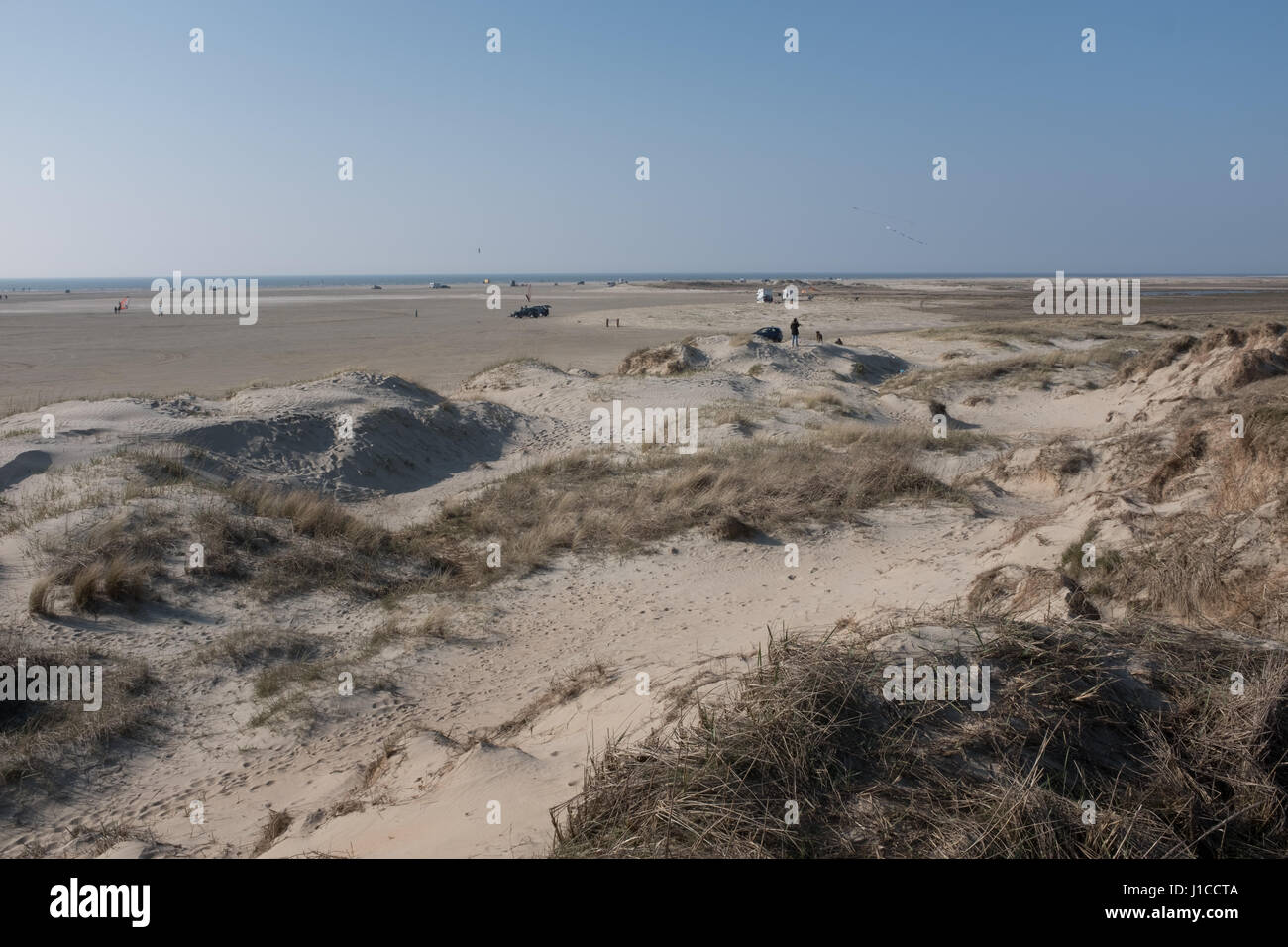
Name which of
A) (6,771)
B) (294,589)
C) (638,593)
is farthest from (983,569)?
(6,771)

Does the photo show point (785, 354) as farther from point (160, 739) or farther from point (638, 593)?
point (160, 739)

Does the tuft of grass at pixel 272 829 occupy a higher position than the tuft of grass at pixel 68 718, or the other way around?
the tuft of grass at pixel 68 718

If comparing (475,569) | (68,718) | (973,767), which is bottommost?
(68,718)

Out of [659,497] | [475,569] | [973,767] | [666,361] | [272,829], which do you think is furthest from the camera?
[666,361]

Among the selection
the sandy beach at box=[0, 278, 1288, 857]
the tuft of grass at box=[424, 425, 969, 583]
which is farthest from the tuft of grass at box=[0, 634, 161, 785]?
the tuft of grass at box=[424, 425, 969, 583]

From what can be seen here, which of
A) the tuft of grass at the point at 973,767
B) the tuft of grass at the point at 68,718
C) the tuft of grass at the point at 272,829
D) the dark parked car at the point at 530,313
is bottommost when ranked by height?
the tuft of grass at the point at 272,829

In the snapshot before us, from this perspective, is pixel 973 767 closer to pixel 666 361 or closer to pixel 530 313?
pixel 666 361

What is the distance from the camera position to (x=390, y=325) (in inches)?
2459

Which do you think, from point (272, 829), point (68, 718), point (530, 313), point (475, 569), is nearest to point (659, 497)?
point (475, 569)

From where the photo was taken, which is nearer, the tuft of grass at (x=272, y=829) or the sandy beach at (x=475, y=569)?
the tuft of grass at (x=272, y=829)

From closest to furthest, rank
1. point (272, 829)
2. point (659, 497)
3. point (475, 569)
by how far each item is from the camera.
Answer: point (272, 829), point (475, 569), point (659, 497)

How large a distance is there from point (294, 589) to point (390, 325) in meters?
56.5

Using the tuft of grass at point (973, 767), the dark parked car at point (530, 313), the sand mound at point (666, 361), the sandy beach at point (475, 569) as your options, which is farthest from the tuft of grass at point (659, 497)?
the dark parked car at point (530, 313)

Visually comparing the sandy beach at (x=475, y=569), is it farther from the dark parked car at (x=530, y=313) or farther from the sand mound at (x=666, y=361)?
the dark parked car at (x=530, y=313)
